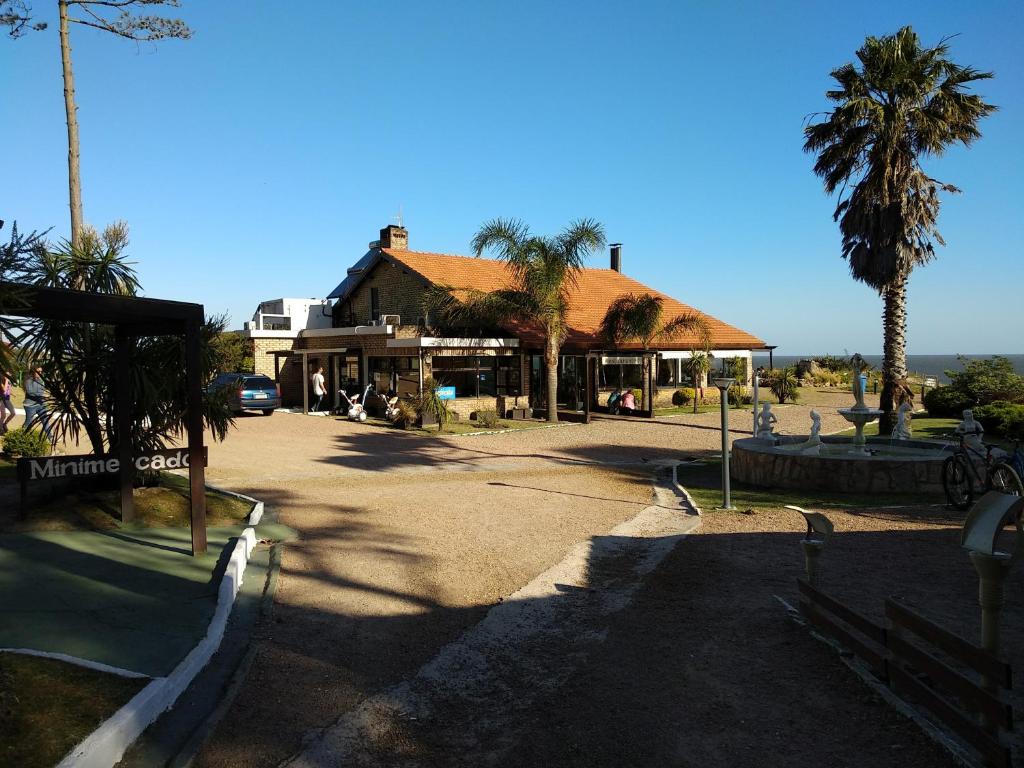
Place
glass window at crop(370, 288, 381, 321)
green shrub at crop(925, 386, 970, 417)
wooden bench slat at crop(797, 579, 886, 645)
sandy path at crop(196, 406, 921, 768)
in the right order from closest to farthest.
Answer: wooden bench slat at crop(797, 579, 886, 645)
sandy path at crop(196, 406, 921, 768)
green shrub at crop(925, 386, 970, 417)
glass window at crop(370, 288, 381, 321)

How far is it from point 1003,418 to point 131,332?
18062 millimetres

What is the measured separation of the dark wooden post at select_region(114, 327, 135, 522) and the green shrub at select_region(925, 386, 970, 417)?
22.2 metres

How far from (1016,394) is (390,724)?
74.6 ft

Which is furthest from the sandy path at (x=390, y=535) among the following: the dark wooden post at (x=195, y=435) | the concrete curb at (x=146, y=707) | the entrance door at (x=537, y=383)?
the entrance door at (x=537, y=383)

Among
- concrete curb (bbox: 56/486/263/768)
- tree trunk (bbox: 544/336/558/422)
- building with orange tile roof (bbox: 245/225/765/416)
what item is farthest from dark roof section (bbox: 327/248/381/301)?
concrete curb (bbox: 56/486/263/768)

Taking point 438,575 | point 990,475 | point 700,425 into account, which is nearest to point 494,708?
point 438,575

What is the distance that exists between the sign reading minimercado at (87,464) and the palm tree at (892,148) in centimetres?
1548

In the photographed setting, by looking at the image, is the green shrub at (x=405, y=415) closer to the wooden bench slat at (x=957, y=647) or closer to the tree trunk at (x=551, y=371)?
the tree trunk at (x=551, y=371)

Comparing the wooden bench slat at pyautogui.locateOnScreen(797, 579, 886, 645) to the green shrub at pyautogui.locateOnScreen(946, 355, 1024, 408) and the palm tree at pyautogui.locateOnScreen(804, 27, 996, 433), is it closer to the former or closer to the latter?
the palm tree at pyautogui.locateOnScreen(804, 27, 996, 433)

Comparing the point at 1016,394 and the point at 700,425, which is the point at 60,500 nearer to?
the point at 700,425

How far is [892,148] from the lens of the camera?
56.2 ft

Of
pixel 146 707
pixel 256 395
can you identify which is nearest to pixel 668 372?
pixel 256 395

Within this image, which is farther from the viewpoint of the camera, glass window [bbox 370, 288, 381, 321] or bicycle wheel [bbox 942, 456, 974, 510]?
glass window [bbox 370, 288, 381, 321]

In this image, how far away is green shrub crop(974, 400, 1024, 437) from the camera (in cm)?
1698
